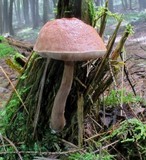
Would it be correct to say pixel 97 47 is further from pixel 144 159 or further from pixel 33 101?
pixel 144 159

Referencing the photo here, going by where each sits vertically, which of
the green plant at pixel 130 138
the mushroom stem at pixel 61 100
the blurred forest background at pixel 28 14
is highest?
the mushroom stem at pixel 61 100

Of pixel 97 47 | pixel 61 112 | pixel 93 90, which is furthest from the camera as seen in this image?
pixel 93 90

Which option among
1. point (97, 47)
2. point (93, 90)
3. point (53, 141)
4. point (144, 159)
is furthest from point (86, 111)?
point (97, 47)

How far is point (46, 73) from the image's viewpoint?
7.76 feet

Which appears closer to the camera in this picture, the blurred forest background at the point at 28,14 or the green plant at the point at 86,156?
the green plant at the point at 86,156

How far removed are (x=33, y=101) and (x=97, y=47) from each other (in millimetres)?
830

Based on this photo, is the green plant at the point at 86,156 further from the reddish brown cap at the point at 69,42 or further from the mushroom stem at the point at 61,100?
the reddish brown cap at the point at 69,42

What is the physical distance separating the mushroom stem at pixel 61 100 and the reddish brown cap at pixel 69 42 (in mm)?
225

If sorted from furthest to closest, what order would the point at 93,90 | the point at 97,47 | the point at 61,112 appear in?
1. the point at 93,90
2. the point at 61,112
3. the point at 97,47

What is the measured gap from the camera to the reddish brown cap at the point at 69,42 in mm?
1793

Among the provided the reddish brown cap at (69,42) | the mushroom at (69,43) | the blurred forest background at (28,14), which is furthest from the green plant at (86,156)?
the blurred forest background at (28,14)

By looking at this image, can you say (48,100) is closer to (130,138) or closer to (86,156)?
(86,156)

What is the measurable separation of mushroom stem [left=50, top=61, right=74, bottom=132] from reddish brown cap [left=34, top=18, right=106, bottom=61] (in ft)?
0.74

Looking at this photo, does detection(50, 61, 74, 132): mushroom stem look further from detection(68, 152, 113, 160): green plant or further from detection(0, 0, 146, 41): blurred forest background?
detection(0, 0, 146, 41): blurred forest background
